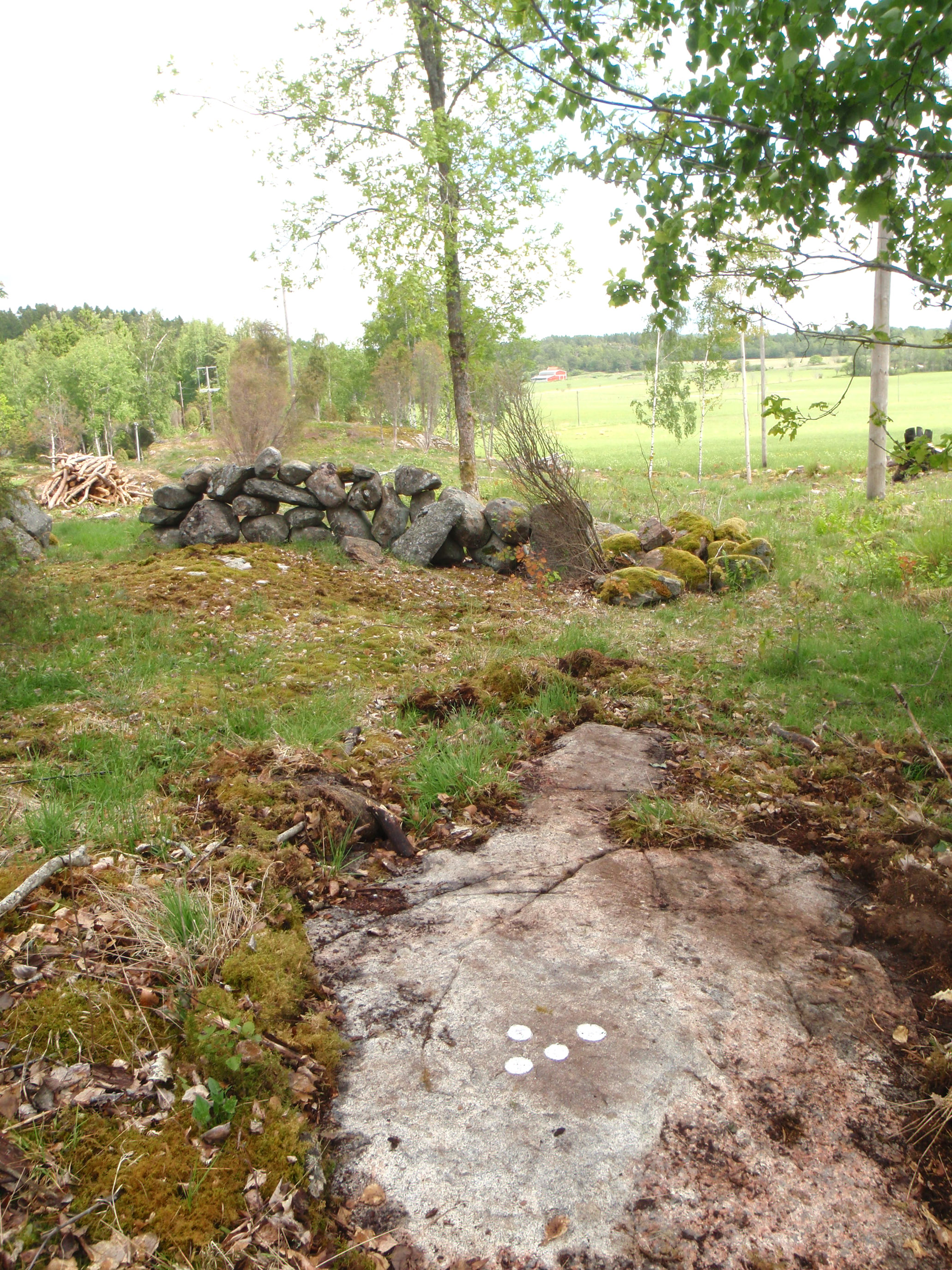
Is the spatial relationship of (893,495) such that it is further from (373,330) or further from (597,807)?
(597,807)

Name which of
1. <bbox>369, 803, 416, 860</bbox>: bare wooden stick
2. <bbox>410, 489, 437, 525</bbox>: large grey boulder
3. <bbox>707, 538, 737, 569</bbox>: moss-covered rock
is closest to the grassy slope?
<bbox>369, 803, 416, 860</bbox>: bare wooden stick

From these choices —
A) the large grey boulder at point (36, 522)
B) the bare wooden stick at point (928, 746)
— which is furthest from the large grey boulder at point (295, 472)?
the bare wooden stick at point (928, 746)

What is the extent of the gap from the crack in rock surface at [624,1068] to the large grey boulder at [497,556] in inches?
326

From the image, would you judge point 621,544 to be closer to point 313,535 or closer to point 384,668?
Answer: point 313,535

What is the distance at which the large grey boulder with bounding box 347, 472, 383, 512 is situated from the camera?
12.4 m

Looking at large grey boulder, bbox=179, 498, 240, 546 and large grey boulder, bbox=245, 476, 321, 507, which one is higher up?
large grey boulder, bbox=245, 476, 321, 507

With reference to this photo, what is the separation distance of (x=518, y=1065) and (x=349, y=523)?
10.4m

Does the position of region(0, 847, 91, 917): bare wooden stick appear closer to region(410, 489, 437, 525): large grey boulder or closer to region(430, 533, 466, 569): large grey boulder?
region(430, 533, 466, 569): large grey boulder

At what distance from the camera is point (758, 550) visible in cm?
1152

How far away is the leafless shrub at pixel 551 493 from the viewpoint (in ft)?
38.7

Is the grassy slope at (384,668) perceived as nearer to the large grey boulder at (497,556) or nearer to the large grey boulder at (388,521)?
the large grey boulder at (497,556)

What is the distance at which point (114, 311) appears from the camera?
92.7 metres

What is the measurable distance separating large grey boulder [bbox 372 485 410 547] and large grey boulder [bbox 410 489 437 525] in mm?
293

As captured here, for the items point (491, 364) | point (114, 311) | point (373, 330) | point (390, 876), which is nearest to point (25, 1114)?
point (390, 876)
